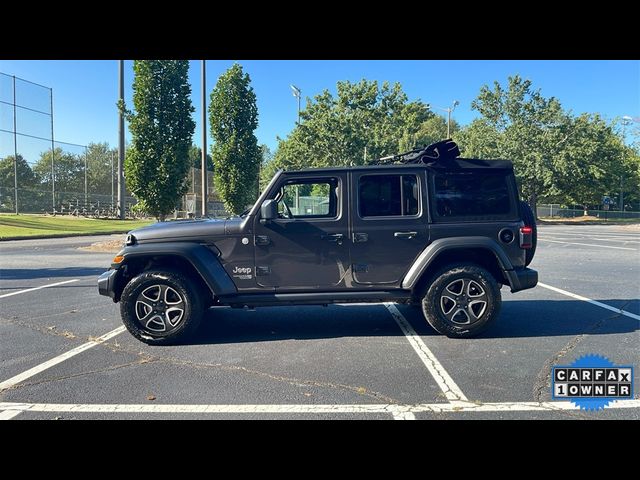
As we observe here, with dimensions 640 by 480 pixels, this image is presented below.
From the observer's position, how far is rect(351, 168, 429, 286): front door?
15.9 feet

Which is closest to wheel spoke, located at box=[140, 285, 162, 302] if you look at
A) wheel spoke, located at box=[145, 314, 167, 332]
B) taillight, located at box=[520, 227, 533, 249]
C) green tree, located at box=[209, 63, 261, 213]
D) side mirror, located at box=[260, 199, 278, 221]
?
wheel spoke, located at box=[145, 314, 167, 332]

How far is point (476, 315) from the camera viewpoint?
4.88 meters

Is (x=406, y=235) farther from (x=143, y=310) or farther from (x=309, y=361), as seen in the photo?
(x=143, y=310)

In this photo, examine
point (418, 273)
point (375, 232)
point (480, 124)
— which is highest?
point (480, 124)

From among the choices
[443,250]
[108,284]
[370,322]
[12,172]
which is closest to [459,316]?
[443,250]

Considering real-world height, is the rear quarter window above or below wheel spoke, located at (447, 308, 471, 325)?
above

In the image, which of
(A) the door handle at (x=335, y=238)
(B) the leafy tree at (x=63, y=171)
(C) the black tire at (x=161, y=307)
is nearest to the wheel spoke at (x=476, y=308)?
(A) the door handle at (x=335, y=238)

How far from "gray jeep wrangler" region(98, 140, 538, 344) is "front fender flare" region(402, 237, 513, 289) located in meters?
0.01

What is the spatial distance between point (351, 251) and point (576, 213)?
202 feet

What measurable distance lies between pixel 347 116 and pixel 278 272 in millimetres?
28018

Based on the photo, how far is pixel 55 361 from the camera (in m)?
4.36

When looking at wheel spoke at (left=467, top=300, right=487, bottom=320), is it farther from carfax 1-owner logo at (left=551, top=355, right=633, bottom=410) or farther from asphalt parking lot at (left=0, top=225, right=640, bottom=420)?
carfax 1-owner logo at (left=551, top=355, right=633, bottom=410)
